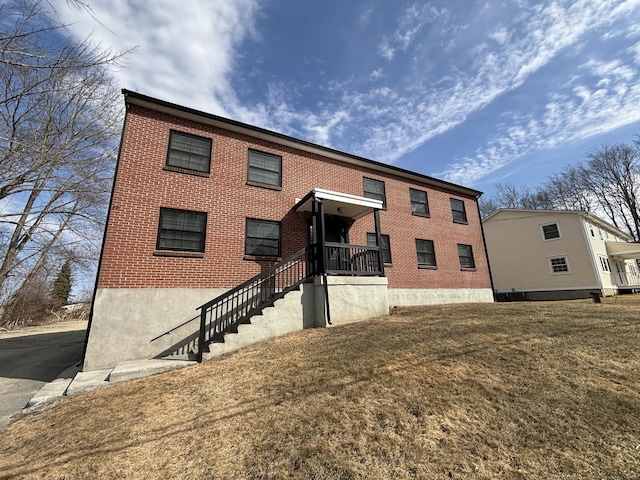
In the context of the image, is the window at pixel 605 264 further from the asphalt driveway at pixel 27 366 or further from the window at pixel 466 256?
the asphalt driveway at pixel 27 366

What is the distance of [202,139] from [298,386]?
343 inches

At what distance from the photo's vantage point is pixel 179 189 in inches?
354

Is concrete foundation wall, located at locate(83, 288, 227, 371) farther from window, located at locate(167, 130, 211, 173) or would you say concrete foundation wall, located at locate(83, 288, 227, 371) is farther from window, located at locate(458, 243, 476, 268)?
window, located at locate(458, 243, 476, 268)

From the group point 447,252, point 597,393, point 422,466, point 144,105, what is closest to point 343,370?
point 422,466

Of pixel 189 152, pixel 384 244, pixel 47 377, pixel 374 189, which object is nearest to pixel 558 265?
pixel 384 244

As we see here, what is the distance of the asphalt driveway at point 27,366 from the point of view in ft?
19.2

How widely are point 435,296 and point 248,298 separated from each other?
8915mm

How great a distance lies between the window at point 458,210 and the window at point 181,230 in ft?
44.1

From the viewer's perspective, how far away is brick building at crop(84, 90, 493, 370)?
773 centimetres

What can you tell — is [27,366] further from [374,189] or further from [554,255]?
[554,255]

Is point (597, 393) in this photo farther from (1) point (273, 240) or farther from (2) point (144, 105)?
(2) point (144, 105)

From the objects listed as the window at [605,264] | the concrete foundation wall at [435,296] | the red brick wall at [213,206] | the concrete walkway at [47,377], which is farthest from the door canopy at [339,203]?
the window at [605,264]

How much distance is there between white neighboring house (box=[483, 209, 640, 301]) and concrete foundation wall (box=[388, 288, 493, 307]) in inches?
380

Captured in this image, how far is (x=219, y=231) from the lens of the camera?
30.3 feet
